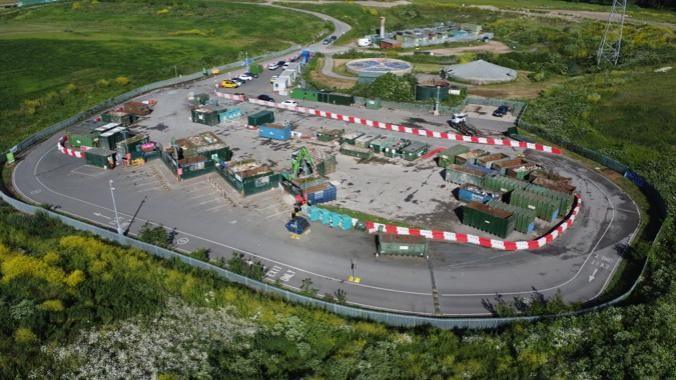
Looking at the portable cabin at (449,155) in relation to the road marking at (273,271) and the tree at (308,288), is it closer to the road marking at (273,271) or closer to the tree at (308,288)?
the road marking at (273,271)

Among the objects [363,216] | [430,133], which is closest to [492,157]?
[430,133]

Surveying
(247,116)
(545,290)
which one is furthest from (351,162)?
(545,290)

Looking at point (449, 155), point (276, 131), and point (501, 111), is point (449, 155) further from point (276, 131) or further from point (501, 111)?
point (501, 111)

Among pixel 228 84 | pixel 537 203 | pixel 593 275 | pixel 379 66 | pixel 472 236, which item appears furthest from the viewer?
pixel 379 66

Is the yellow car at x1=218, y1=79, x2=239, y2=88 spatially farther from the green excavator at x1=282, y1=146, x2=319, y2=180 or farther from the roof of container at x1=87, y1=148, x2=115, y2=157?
the green excavator at x1=282, y1=146, x2=319, y2=180

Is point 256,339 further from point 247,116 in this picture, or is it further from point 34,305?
point 247,116

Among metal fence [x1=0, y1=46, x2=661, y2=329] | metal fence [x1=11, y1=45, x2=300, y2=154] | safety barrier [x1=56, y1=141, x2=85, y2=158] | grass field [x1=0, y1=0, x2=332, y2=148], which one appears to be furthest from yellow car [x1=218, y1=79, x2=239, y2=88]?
metal fence [x1=0, y1=46, x2=661, y2=329]
